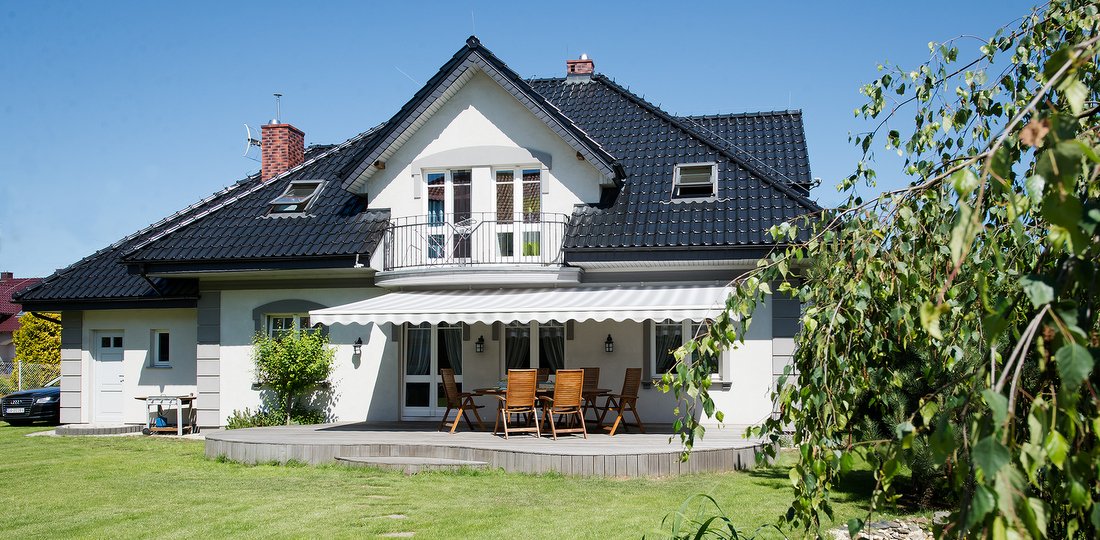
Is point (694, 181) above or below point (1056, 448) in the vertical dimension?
above

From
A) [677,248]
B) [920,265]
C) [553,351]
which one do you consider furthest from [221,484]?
[920,265]

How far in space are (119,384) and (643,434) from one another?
43.5 ft

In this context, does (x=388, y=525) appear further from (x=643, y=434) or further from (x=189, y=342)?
(x=189, y=342)

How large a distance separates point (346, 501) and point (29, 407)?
17.2 metres

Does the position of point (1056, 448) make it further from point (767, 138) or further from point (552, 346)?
point (767, 138)

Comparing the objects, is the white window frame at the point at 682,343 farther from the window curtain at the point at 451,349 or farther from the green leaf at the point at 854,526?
the green leaf at the point at 854,526

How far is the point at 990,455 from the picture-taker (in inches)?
86.0

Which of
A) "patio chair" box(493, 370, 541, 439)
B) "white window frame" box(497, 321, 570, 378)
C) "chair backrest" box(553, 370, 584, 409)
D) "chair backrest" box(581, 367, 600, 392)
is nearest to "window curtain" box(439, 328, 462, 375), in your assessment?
"white window frame" box(497, 321, 570, 378)

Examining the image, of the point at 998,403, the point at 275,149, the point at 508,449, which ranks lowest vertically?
the point at 508,449

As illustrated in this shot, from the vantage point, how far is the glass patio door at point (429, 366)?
19031 mm

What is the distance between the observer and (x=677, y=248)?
55.8ft

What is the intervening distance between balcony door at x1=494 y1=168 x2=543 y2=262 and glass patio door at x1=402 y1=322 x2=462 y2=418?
2007 mm

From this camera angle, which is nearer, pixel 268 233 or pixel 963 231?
pixel 963 231

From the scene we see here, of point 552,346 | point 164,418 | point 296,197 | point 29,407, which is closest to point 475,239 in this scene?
point 552,346
